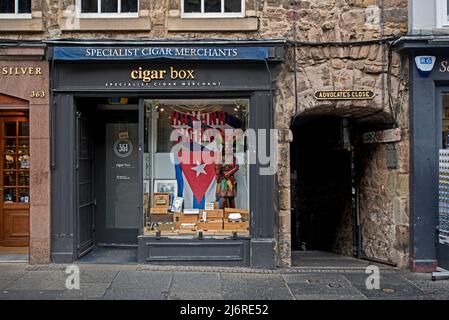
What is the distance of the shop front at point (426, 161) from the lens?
877cm

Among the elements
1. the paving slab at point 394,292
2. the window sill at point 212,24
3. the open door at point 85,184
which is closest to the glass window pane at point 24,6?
the open door at point 85,184

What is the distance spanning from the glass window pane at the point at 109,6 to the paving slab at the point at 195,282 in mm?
4785

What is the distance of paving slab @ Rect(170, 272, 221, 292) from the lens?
7.70 metres

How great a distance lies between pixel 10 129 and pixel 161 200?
3.59 m

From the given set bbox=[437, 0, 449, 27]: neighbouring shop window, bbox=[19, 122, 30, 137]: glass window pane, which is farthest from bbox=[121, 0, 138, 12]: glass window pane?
bbox=[437, 0, 449, 27]: neighbouring shop window

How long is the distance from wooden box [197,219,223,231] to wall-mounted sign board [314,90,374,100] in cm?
284

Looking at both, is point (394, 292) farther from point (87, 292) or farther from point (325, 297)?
point (87, 292)

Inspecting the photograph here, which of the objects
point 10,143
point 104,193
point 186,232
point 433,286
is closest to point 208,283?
point 186,232

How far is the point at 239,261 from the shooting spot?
29.4 ft

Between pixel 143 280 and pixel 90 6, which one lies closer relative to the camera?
pixel 143 280

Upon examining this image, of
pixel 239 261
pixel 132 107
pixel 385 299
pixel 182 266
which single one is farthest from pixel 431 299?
pixel 132 107

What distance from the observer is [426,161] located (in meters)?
8.82

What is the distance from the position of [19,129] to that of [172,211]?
145 inches

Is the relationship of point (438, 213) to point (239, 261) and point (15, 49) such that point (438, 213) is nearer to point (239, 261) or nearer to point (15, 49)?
point (239, 261)
